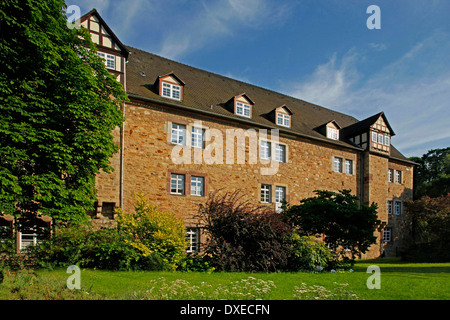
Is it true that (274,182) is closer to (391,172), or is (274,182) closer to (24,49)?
(391,172)

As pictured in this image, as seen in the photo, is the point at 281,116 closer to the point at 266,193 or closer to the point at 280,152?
the point at 280,152

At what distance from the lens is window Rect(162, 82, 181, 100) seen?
18.7 metres

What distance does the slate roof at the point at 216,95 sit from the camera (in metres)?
18.9

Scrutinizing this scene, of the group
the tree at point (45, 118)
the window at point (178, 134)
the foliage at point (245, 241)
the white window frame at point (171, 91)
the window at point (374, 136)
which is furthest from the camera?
the window at point (374, 136)

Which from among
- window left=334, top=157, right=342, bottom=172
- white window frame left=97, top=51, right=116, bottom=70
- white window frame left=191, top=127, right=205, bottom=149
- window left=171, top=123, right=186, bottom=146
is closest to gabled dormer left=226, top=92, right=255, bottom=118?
white window frame left=191, top=127, right=205, bottom=149

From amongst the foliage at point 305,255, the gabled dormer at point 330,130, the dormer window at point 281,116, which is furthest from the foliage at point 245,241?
the gabled dormer at point 330,130

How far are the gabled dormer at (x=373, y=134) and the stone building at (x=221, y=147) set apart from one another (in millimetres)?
82

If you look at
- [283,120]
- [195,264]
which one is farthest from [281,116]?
[195,264]

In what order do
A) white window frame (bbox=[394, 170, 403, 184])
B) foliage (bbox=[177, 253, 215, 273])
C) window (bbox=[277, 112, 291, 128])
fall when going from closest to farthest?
foliage (bbox=[177, 253, 215, 273]) → window (bbox=[277, 112, 291, 128]) → white window frame (bbox=[394, 170, 403, 184])

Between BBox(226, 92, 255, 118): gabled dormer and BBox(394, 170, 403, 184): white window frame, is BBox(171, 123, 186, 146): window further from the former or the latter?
Result: BBox(394, 170, 403, 184): white window frame

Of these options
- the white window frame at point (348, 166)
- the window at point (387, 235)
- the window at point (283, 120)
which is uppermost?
the window at point (283, 120)

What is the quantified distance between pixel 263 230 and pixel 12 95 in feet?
32.3

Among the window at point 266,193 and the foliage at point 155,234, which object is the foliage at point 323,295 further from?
the window at point 266,193

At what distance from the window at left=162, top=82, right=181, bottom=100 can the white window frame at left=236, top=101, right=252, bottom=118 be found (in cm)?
395
